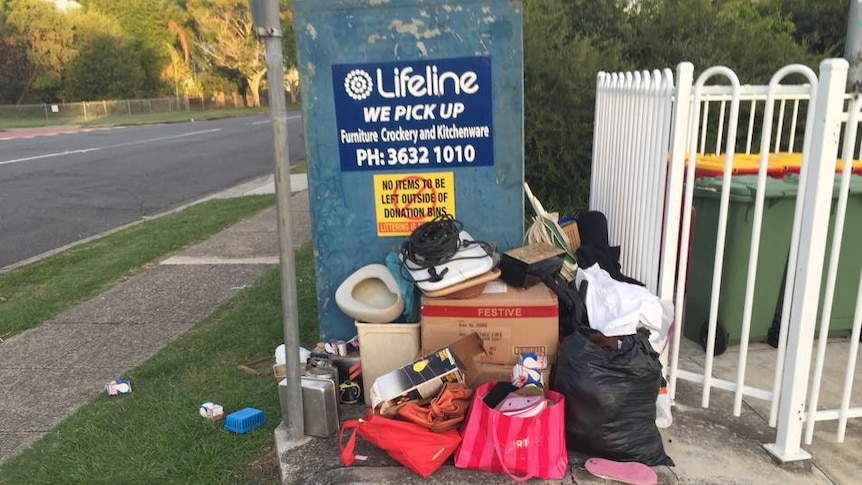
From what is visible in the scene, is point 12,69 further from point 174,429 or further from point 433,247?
point 433,247

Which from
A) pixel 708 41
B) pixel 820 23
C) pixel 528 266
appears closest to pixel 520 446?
pixel 528 266

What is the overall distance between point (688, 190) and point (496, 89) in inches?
49.6

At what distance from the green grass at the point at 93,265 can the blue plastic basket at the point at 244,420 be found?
2877mm

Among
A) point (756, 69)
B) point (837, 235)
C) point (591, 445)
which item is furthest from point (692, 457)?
point (756, 69)

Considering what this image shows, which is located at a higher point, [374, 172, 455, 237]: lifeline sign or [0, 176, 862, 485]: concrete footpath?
[374, 172, 455, 237]: lifeline sign

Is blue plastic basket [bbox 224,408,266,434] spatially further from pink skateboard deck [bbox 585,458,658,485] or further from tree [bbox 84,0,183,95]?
tree [bbox 84,0,183,95]

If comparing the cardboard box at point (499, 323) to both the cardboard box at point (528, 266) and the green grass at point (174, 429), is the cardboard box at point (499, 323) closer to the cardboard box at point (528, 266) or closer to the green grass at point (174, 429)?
the cardboard box at point (528, 266)

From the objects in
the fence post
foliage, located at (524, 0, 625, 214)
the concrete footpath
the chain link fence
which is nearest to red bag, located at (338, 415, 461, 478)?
the concrete footpath

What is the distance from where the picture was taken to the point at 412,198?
3895mm

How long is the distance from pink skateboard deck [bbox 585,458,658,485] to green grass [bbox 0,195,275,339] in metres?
4.82

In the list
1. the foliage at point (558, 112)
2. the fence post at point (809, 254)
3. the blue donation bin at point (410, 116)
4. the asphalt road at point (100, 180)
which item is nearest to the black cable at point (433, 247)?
the blue donation bin at point (410, 116)

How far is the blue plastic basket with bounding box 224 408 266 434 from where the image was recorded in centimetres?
348

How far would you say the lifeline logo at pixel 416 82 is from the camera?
3.71m

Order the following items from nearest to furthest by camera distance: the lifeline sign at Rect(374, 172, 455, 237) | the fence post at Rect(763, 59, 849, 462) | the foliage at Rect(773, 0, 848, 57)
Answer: the fence post at Rect(763, 59, 849, 462), the lifeline sign at Rect(374, 172, 455, 237), the foliage at Rect(773, 0, 848, 57)
